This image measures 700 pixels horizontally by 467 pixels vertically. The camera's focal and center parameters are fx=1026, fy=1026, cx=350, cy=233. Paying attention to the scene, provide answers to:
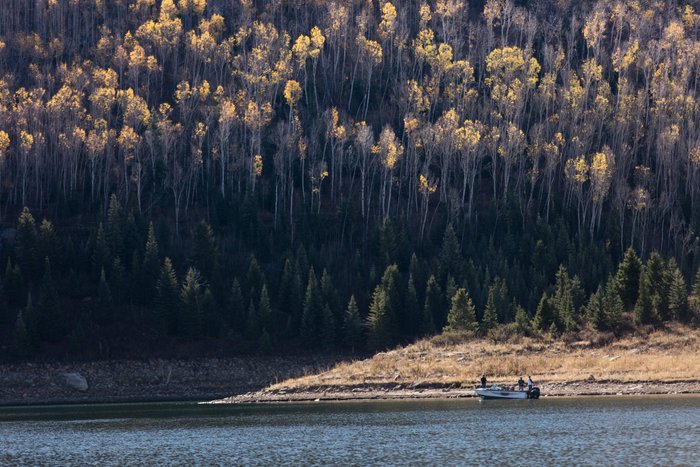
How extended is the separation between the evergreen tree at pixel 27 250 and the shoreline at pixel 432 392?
25512 millimetres

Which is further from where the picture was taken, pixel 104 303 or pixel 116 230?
pixel 116 230

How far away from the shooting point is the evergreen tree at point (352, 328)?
292 feet

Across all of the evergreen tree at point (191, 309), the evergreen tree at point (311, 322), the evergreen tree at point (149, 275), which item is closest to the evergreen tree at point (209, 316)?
the evergreen tree at point (191, 309)

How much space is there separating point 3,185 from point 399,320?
5126 centimetres

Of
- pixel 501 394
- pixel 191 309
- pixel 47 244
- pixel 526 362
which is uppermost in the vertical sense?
pixel 47 244

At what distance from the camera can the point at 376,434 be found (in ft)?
173

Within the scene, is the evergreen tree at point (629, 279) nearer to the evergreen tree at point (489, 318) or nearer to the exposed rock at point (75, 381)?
the evergreen tree at point (489, 318)

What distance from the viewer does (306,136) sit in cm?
12369

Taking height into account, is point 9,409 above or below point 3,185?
below

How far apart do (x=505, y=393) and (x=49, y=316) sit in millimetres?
39946

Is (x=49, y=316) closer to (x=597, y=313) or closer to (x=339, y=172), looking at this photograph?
(x=339, y=172)

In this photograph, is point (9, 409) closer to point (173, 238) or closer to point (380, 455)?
point (173, 238)

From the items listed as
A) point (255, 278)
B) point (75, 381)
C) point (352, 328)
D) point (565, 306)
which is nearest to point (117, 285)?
point (75, 381)

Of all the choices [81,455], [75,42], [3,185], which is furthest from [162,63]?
[81,455]
